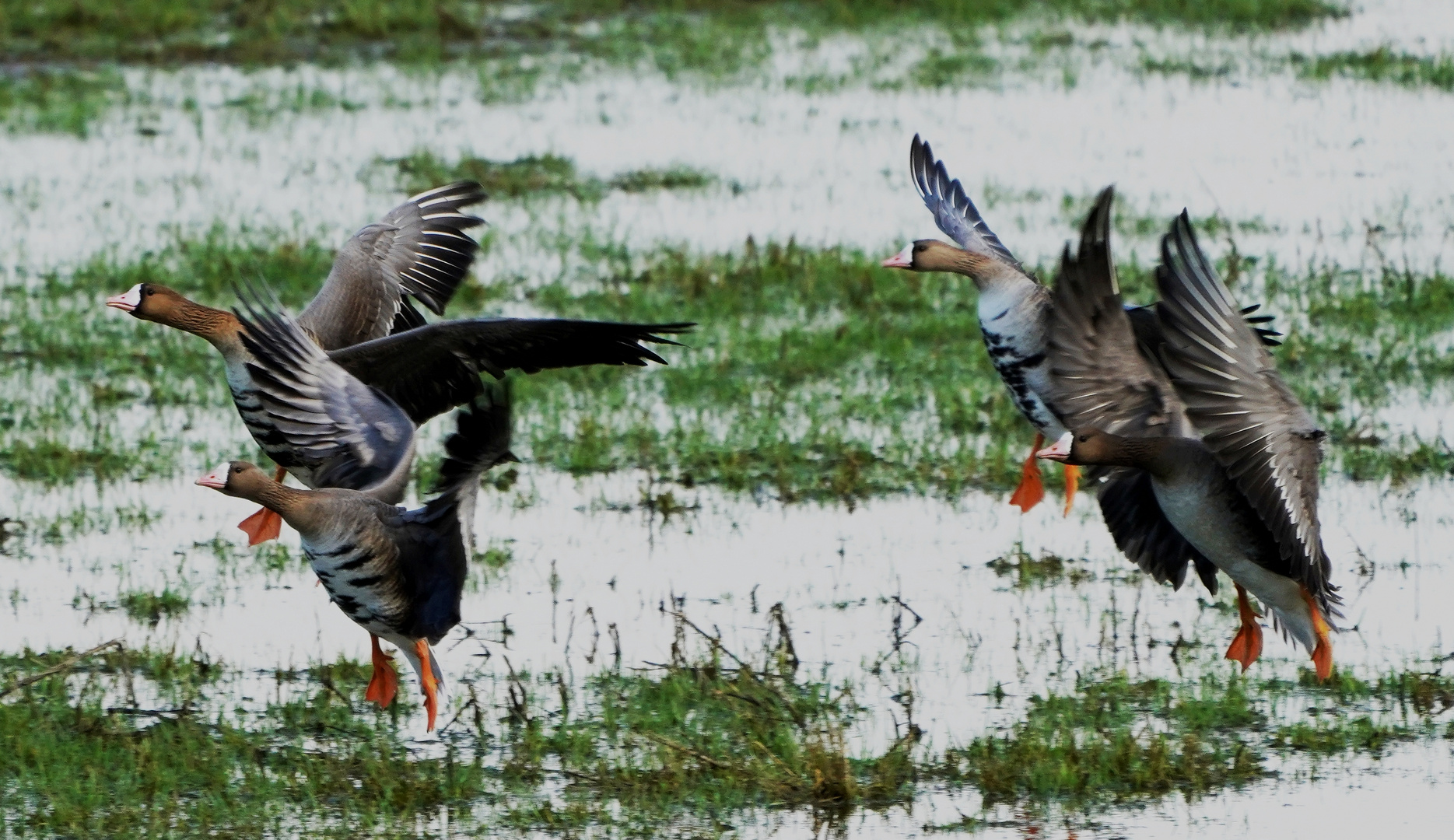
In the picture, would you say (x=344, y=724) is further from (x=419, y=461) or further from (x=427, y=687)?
(x=419, y=461)

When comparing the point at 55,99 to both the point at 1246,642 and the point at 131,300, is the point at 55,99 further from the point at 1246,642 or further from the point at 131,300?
the point at 1246,642

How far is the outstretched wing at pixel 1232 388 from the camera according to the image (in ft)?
21.1

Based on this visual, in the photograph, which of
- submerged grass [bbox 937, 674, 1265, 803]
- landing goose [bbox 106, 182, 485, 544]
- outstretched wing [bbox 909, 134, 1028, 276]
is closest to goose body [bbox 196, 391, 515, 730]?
landing goose [bbox 106, 182, 485, 544]

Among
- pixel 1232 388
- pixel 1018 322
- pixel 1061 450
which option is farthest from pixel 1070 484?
pixel 1232 388

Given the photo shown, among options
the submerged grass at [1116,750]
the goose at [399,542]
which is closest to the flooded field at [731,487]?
the submerged grass at [1116,750]

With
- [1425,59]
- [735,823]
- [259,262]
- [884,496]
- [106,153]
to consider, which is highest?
[1425,59]

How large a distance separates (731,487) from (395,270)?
1.62 m

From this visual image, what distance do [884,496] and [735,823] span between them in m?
3.14

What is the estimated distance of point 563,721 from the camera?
21.3 ft

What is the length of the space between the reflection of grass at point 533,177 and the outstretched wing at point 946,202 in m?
4.66

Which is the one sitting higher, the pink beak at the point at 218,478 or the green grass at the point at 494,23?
the green grass at the point at 494,23

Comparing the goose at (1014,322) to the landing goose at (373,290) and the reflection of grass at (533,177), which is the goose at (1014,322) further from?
the reflection of grass at (533,177)

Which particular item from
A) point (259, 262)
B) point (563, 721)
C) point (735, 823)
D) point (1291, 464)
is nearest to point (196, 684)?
point (563, 721)

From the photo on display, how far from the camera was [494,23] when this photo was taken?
774 inches
